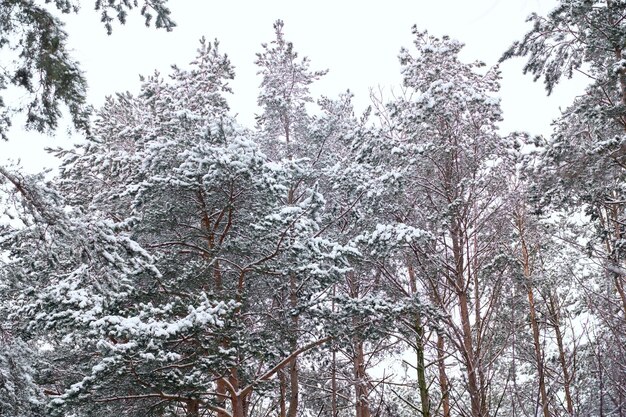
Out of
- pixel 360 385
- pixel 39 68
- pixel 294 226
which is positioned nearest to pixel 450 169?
pixel 294 226

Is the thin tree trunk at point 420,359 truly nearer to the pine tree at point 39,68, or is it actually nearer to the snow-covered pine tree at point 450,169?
the snow-covered pine tree at point 450,169

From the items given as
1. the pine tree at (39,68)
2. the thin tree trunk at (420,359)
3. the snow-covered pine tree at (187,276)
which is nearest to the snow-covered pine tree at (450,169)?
the thin tree trunk at (420,359)

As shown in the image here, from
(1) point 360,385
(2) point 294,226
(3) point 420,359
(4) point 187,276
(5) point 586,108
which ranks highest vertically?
(5) point 586,108

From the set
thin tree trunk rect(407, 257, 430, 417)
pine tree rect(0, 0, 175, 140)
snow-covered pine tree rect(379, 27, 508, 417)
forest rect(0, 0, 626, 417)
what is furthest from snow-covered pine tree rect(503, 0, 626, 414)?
pine tree rect(0, 0, 175, 140)

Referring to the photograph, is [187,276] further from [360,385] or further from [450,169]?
[360,385]

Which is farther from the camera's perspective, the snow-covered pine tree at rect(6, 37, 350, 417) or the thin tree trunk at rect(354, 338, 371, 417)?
the thin tree trunk at rect(354, 338, 371, 417)

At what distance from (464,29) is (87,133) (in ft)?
15.0

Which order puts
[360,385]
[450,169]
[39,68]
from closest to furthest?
1. [39,68]
2. [450,169]
3. [360,385]

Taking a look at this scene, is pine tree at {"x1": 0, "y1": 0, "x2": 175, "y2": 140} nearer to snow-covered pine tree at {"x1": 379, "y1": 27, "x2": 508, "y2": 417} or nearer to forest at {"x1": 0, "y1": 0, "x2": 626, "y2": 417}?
forest at {"x1": 0, "y1": 0, "x2": 626, "y2": 417}

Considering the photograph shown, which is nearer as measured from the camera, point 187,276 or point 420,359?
point 187,276

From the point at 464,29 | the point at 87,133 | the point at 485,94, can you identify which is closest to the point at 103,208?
the point at 87,133

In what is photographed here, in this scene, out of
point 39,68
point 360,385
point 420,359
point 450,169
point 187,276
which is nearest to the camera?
point 39,68

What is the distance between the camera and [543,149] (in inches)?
344

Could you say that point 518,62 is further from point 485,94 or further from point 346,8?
point 346,8
